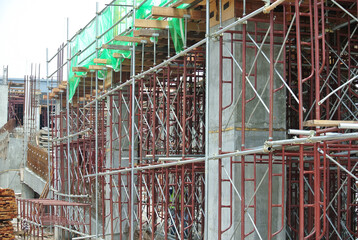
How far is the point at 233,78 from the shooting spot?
41.6ft

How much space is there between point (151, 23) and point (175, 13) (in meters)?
1.18

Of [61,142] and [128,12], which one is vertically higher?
[128,12]

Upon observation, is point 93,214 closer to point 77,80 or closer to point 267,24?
point 77,80

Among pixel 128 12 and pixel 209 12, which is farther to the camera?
pixel 128 12

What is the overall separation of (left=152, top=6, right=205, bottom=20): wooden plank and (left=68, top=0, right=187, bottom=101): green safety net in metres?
0.19

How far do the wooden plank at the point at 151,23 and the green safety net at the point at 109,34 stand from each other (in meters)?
0.15

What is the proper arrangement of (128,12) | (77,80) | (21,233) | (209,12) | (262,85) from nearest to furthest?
(262,85), (209,12), (128,12), (77,80), (21,233)

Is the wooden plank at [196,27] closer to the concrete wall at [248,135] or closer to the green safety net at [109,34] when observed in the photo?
the green safety net at [109,34]

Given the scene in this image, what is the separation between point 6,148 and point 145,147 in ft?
65.0

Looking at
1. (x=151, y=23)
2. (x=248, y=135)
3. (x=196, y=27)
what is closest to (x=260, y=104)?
(x=248, y=135)

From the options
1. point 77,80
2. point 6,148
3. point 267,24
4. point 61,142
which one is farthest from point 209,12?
point 6,148

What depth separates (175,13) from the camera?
563 inches

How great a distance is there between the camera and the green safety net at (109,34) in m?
15.5

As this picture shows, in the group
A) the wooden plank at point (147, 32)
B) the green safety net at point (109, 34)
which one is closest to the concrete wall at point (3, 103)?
the green safety net at point (109, 34)
